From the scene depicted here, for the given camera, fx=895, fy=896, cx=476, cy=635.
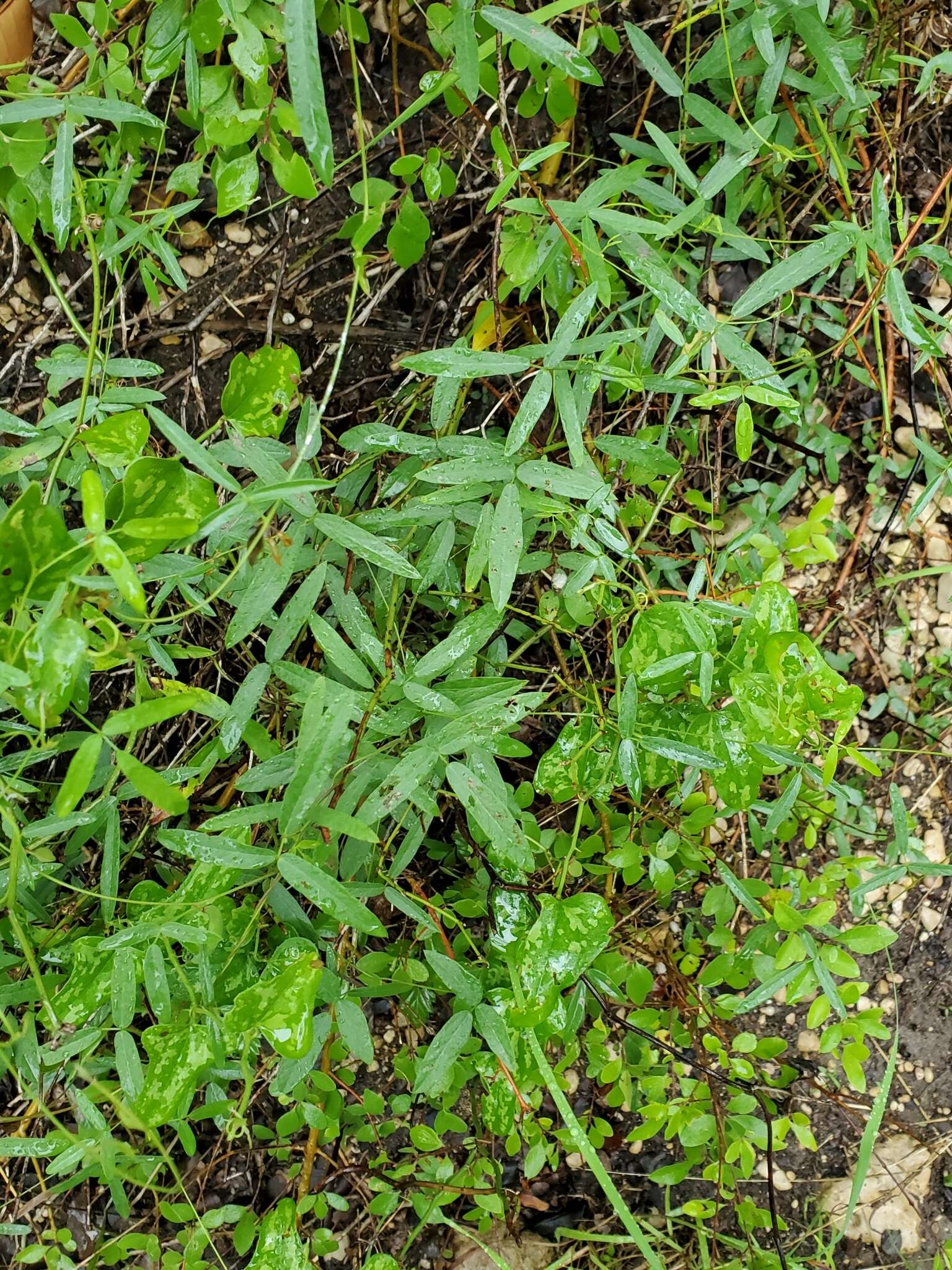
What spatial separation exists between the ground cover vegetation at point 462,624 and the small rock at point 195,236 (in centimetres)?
1

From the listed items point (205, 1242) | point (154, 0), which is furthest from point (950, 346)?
point (205, 1242)

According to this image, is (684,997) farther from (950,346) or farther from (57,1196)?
(950,346)

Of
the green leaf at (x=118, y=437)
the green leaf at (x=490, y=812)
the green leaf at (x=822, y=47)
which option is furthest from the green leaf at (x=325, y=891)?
the green leaf at (x=822, y=47)

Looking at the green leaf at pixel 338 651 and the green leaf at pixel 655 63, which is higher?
the green leaf at pixel 655 63

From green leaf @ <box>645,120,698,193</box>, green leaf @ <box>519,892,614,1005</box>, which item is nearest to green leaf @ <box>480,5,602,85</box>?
green leaf @ <box>645,120,698,193</box>

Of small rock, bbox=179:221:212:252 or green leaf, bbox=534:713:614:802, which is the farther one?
small rock, bbox=179:221:212:252

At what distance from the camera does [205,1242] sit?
1.50 metres

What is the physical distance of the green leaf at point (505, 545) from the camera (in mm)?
1206

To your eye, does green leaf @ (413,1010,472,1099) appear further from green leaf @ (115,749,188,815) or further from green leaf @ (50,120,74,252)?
green leaf @ (50,120,74,252)

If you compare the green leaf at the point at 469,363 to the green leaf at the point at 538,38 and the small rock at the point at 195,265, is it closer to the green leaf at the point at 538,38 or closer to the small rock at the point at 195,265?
the green leaf at the point at 538,38

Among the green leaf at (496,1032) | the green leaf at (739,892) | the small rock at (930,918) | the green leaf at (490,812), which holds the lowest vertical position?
the small rock at (930,918)

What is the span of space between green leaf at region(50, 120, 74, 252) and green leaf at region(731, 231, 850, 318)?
96cm

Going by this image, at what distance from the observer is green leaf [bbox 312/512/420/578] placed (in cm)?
119

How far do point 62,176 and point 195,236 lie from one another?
1.38ft
